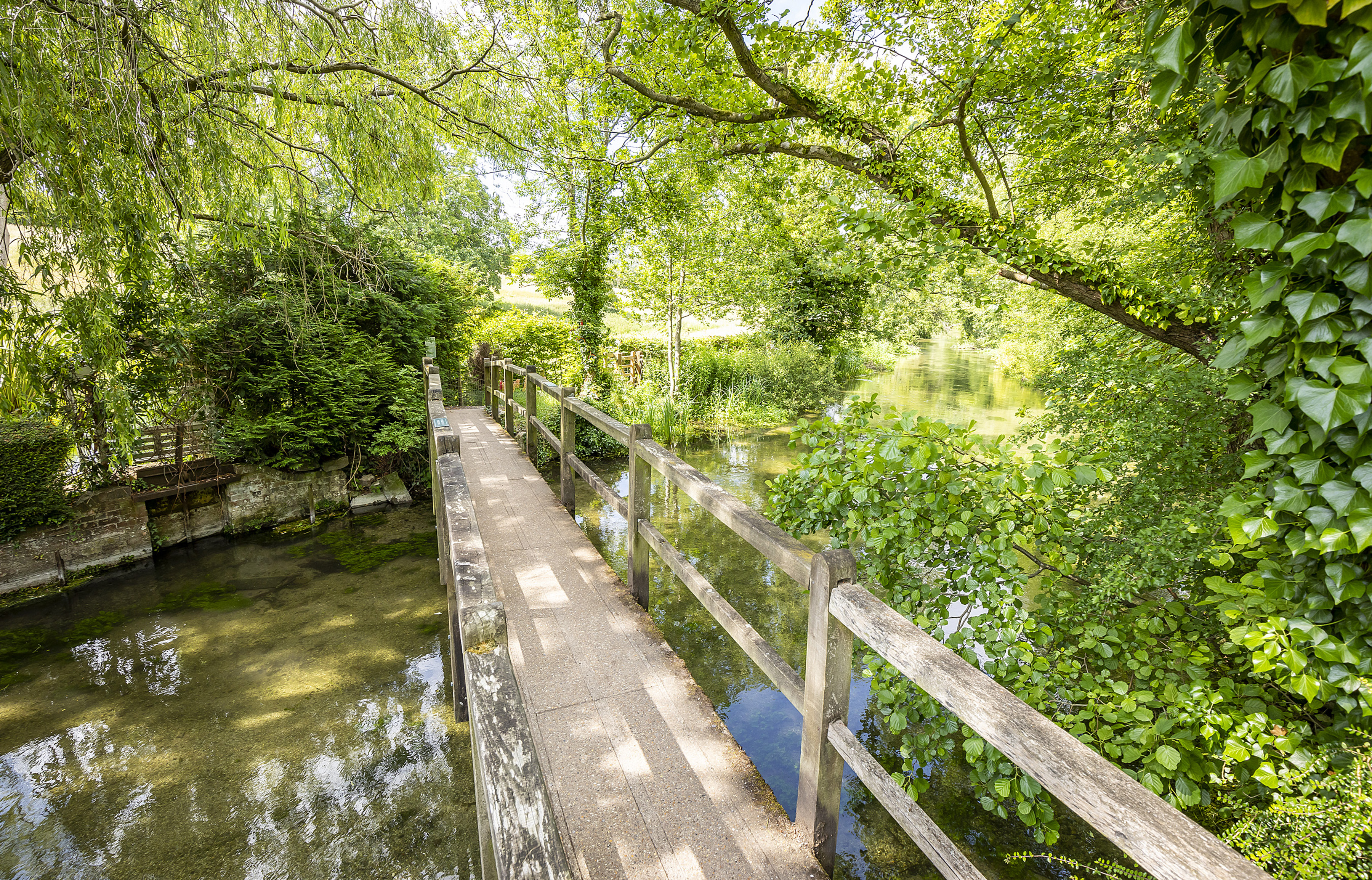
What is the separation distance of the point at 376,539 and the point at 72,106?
5437mm

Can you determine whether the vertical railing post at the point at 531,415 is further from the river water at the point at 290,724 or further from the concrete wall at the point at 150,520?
the concrete wall at the point at 150,520

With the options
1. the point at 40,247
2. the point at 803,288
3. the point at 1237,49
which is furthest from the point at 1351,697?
the point at 803,288

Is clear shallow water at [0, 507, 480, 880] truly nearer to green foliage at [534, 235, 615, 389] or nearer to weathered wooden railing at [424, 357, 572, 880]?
weathered wooden railing at [424, 357, 572, 880]

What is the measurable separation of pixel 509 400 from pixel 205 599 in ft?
14.0

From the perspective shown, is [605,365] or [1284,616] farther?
[605,365]

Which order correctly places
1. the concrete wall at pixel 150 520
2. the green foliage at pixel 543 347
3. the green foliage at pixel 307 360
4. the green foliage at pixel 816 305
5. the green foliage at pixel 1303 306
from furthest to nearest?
the green foliage at pixel 816 305
the green foliage at pixel 543 347
the green foliage at pixel 307 360
the concrete wall at pixel 150 520
the green foliage at pixel 1303 306

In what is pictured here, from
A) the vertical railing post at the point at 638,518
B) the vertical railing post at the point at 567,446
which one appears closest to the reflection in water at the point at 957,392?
the vertical railing post at the point at 567,446

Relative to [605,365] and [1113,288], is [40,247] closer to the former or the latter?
[1113,288]

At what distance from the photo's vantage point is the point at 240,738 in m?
4.07

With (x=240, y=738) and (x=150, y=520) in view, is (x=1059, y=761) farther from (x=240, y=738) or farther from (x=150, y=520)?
(x=150, y=520)

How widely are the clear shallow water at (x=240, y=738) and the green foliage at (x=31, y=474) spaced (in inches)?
35.9

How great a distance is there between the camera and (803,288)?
42.9 ft

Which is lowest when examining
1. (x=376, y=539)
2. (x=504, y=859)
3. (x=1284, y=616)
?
(x=376, y=539)

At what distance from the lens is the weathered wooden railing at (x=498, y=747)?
0.93m
